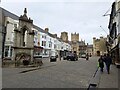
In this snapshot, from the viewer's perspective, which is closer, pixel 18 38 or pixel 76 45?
pixel 18 38

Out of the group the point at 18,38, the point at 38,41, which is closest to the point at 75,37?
the point at 38,41

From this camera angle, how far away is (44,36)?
77.9 meters

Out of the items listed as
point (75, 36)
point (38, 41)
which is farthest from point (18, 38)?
point (75, 36)

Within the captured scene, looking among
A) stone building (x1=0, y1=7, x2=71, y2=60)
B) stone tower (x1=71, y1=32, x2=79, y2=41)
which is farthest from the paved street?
stone tower (x1=71, y1=32, x2=79, y2=41)

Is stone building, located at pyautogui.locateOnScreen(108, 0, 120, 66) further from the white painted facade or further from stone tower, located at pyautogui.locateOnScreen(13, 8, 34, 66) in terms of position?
the white painted facade

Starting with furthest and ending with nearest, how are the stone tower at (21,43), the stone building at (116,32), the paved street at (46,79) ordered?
the stone tower at (21,43) < the stone building at (116,32) < the paved street at (46,79)

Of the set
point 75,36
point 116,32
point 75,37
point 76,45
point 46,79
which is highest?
point 75,36

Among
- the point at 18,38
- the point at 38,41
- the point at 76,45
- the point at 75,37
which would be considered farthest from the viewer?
the point at 75,37

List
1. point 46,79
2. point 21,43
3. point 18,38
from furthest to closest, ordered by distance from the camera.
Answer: point 21,43, point 18,38, point 46,79

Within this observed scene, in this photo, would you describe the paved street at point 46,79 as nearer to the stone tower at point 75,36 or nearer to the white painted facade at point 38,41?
the white painted facade at point 38,41

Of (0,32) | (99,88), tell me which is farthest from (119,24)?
(0,32)

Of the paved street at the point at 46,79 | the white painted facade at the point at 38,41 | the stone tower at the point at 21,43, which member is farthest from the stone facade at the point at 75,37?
the paved street at the point at 46,79

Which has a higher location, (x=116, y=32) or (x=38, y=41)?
(x=38, y=41)

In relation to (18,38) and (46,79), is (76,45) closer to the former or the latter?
(18,38)
